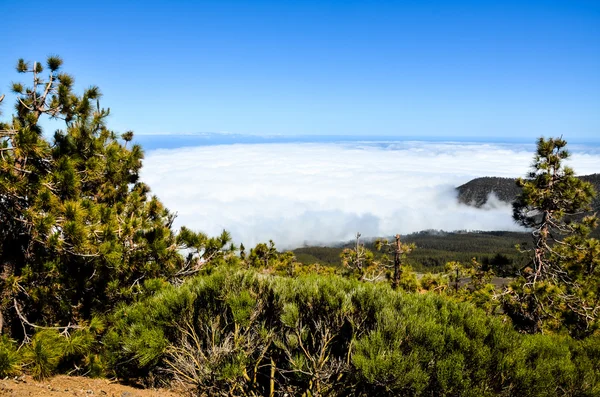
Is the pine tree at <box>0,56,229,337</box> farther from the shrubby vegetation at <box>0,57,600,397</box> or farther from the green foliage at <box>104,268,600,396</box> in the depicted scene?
the green foliage at <box>104,268,600,396</box>

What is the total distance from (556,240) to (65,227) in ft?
39.8

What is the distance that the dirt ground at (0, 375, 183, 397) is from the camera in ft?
14.1

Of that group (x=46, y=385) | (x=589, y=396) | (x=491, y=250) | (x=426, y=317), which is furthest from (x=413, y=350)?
(x=491, y=250)

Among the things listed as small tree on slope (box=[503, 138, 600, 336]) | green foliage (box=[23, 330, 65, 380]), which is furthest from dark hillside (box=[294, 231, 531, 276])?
green foliage (box=[23, 330, 65, 380])

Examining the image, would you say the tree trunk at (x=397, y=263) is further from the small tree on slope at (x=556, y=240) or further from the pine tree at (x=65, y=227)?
the pine tree at (x=65, y=227)

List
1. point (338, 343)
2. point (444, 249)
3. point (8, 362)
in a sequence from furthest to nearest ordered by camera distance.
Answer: point (444, 249) → point (338, 343) → point (8, 362)

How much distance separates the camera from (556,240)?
10.5 metres

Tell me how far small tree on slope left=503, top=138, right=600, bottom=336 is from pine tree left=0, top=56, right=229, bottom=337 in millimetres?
8402

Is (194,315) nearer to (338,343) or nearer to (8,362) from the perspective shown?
(338,343)

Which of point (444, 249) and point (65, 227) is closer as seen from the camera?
point (65, 227)

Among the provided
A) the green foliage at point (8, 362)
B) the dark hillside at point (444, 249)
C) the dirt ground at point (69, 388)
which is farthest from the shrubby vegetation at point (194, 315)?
the dark hillside at point (444, 249)

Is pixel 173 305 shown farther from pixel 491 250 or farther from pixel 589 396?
pixel 491 250

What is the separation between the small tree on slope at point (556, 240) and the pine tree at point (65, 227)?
27.6 feet

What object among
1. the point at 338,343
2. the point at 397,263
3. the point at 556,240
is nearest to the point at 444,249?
the point at 556,240
